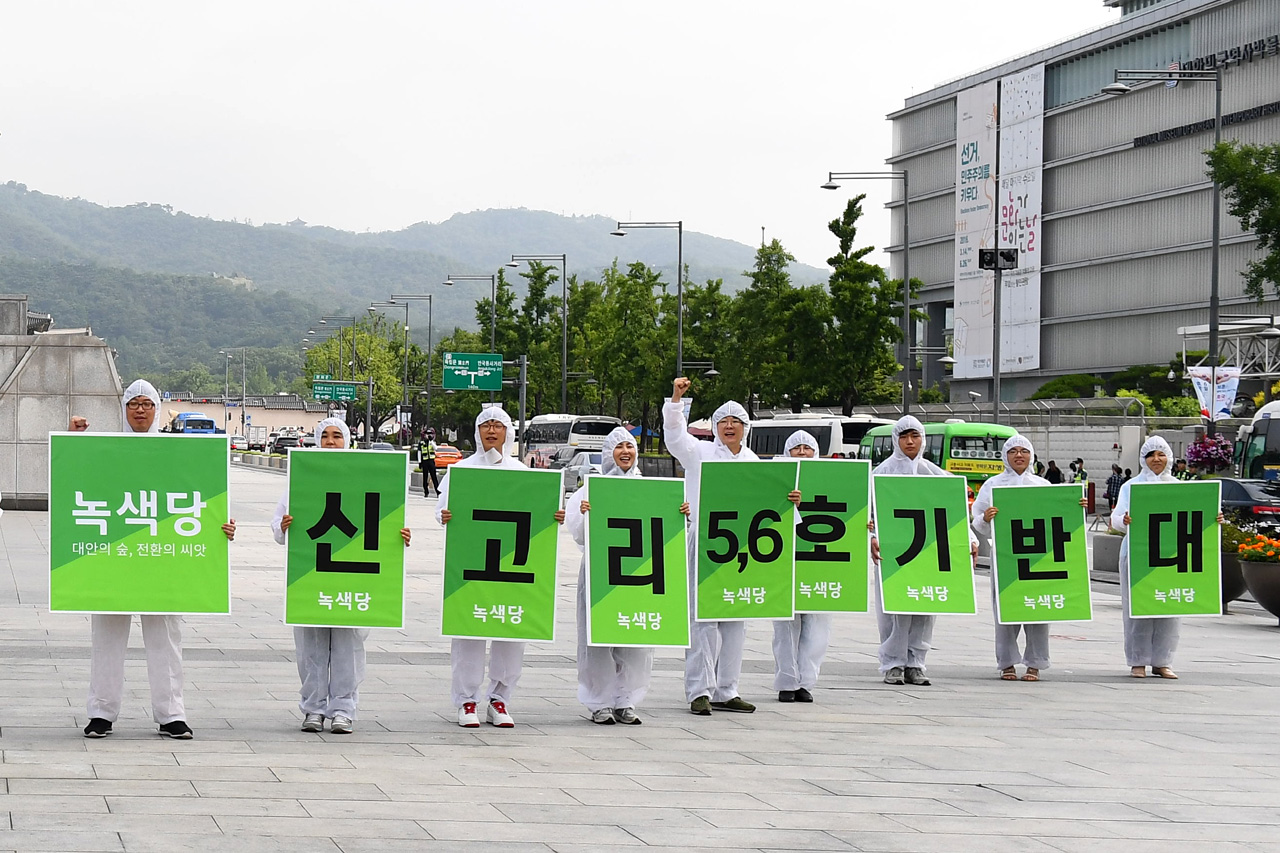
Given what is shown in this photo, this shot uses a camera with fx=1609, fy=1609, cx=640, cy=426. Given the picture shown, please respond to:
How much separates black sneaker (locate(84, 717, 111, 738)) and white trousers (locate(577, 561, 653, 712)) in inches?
114

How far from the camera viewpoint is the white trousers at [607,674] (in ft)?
33.4

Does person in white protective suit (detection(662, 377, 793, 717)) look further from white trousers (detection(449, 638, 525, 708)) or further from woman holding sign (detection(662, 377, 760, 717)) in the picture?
white trousers (detection(449, 638, 525, 708))

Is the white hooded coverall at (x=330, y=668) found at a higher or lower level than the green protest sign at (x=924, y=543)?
lower

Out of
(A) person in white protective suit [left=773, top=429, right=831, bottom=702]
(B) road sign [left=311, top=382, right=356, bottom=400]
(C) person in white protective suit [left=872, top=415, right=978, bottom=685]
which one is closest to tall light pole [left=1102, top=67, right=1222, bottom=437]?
(C) person in white protective suit [left=872, top=415, right=978, bottom=685]

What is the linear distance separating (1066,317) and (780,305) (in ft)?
110

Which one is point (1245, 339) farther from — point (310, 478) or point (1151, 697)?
point (310, 478)

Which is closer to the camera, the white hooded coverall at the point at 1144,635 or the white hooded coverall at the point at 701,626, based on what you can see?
the white hooded coverall at the point at 701,626

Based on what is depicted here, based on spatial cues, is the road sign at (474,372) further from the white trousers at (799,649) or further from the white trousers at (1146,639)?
the white trousers at (799,649)

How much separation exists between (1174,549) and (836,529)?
3.39 meters

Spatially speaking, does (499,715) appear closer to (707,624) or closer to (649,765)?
(649,765)

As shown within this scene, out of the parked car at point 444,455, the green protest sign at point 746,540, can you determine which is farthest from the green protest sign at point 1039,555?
the parked car at point 444,455

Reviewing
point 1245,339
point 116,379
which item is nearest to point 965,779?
point 116,379

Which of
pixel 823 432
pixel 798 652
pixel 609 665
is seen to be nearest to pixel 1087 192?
pixel 823 432

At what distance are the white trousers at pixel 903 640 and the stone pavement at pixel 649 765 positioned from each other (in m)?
0.30
